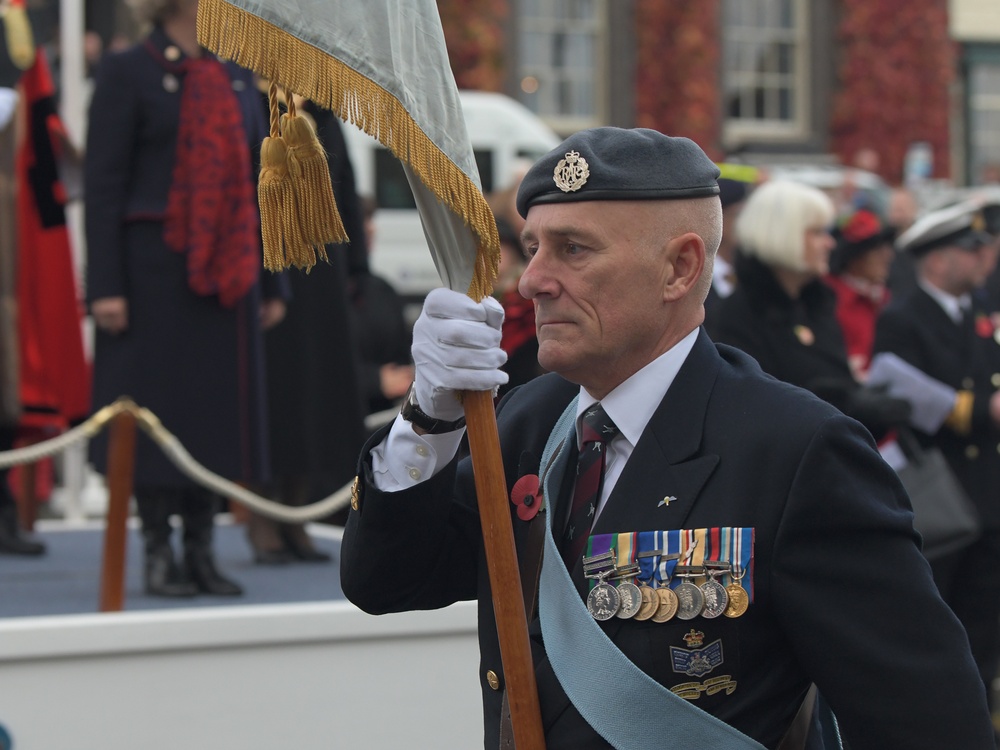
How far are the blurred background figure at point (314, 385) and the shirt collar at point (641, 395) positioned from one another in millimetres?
3298

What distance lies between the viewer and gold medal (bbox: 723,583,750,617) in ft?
6.59

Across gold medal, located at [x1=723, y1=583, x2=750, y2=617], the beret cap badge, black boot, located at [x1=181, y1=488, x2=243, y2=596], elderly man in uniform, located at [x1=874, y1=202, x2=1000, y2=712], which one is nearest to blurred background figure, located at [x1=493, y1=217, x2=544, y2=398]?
black boot, located at [x1=181, y1=488, x2=243, y2=596]

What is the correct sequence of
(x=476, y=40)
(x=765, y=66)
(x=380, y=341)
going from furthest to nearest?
(x=765, y=66), (x=476, y=40), (x=380, y=341)

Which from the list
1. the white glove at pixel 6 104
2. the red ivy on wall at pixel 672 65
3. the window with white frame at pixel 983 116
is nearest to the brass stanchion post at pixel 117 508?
the white glove at pixel 6 104

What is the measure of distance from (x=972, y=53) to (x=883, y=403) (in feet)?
60.6

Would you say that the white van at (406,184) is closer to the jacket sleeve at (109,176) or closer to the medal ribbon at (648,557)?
the jacket sleeve at (109,176)

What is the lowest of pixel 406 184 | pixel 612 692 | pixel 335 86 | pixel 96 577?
pixel 96 577

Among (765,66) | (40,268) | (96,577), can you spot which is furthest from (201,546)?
(765,66)

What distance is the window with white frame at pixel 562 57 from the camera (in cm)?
1953

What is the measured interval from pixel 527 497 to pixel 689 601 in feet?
1.03

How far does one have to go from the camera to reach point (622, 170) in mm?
2082

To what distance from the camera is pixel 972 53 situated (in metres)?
22.1

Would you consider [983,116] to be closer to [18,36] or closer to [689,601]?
[18,36]

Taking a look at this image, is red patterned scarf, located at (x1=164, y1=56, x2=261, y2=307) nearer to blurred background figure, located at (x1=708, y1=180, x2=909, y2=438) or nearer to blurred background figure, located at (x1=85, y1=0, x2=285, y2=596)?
blurred background figure, located at (x1=85, y1=0, x2=285, y2=596)
